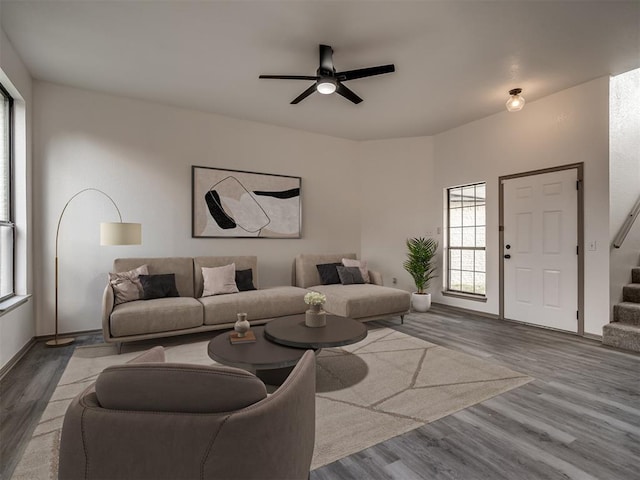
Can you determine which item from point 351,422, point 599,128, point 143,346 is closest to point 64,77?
point 143,346

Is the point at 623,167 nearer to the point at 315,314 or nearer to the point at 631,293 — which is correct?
the point at 631,293

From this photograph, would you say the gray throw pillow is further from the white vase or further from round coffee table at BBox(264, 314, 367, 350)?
the white vase

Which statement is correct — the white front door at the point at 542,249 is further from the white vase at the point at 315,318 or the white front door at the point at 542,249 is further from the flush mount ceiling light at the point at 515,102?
the white vase at the point at 315,318

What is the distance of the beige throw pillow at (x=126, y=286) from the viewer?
11.5 feet

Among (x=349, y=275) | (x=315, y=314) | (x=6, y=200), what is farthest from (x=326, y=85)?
(x=6, y=200)

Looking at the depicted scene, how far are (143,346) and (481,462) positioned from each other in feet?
10.9

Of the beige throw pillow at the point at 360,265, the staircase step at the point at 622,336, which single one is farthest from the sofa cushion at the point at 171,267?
the staircase step at the point at 622,336

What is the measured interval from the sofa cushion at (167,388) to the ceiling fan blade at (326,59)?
112 inches

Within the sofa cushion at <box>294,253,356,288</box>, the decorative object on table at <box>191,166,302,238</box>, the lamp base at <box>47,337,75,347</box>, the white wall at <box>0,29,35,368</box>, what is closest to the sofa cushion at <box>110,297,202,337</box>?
the lamp base at <box>47,337,75,347</box>

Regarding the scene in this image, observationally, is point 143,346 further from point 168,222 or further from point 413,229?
point 413,229

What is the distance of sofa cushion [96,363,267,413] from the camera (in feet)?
3.01

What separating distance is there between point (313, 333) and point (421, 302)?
9.86 feet

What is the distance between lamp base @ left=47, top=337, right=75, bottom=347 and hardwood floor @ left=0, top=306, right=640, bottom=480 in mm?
203

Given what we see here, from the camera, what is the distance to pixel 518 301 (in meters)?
4.50
